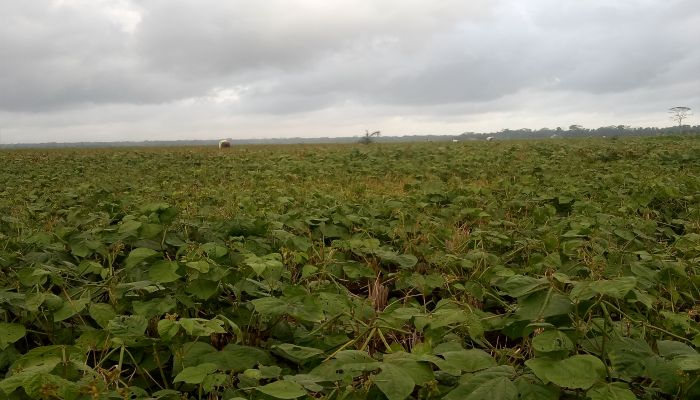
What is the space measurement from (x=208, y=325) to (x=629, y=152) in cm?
1428

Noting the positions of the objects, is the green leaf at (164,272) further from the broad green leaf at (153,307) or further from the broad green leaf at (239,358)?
the broad green leaf at (239,358)

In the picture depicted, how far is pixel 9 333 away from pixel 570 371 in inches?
101

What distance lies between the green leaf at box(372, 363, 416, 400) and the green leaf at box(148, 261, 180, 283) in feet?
4.62

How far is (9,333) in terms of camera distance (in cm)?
229

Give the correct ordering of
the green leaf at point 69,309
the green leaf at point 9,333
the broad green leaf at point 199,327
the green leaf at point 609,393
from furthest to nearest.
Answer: the green leaf at point 69,309, the green leaf at point 9,333, the broad green leaf at point 199,327, the green leaf at point 609,393

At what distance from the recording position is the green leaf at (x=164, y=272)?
8.29 feet

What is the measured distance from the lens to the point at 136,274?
3.02m

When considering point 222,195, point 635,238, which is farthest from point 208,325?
point 222,195

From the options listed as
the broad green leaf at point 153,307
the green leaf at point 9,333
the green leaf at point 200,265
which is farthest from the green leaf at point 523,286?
the green leaf at point 9,333

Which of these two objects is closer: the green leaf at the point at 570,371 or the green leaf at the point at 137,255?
the green leaf at the point at 570,371

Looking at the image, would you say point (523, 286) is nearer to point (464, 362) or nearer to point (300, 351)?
point (464, 362)

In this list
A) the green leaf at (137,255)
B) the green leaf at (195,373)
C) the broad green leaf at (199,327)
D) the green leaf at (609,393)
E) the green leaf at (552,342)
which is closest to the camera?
the green leaf at (609,393)

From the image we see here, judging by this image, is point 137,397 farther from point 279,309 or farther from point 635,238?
point 635,238

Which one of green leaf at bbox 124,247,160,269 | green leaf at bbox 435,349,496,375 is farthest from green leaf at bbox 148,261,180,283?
green leaf at bbox 435,349,496,375
